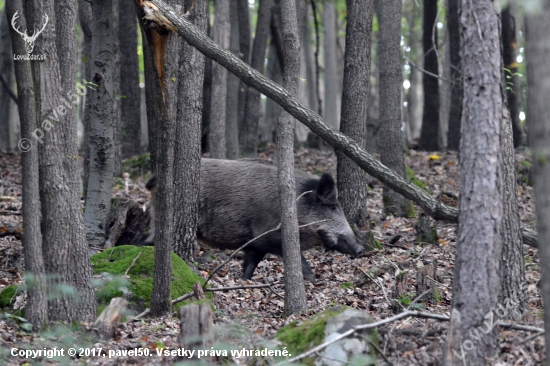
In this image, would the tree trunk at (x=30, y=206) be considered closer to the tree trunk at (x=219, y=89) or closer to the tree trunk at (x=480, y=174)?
the tree trunk at (x=480, y=174)

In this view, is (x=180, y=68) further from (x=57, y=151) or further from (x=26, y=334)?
(x=26, y=334)

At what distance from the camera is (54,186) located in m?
6.41

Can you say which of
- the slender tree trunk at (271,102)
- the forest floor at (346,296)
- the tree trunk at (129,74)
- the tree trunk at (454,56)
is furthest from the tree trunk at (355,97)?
the slender tree trunk at (271,102)

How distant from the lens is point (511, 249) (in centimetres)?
637

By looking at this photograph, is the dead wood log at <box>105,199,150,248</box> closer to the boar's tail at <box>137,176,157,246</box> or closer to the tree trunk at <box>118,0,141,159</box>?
the boar's tail at <box>137,176,157,246</box>

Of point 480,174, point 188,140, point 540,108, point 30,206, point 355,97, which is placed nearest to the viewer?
point 540,108

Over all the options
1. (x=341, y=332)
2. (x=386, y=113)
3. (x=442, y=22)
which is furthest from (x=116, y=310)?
(x=442, y=22)

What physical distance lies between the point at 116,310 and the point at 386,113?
8.34m

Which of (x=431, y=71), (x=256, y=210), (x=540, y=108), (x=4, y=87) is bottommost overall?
(x=256, y=210)

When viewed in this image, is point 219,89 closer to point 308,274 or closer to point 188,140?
point 188,140

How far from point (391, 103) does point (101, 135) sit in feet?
19.6

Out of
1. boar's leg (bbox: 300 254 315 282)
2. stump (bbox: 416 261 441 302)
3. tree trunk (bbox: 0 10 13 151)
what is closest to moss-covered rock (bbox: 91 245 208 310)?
boar's leg (bbox: 300 254 315 282)

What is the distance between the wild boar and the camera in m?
10.5

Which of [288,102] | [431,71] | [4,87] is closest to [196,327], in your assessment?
[288,102]
